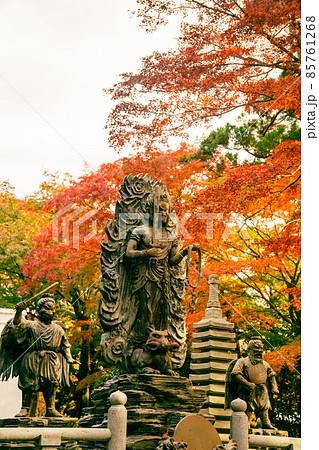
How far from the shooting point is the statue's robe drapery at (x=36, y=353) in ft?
24.8

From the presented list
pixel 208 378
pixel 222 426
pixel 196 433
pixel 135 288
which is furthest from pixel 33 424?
pixel 208 378

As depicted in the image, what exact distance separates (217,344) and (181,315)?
3.53 meters

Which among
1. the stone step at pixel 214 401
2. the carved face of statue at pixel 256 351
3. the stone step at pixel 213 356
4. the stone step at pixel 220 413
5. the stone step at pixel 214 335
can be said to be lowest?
the stone step at pixel 220 413

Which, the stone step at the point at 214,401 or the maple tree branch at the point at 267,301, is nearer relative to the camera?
the stone step at the point at 214,401

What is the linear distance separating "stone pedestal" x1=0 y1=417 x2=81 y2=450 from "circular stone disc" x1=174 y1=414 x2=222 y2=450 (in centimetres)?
129

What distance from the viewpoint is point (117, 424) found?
20.5ft

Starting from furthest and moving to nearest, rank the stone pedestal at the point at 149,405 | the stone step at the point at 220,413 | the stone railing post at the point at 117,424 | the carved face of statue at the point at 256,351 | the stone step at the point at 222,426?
the stone step at the point at 220,413
the stone step at the point at 222,426
the carved face of statue at the point at 256,351
the stone pedestal at the point at 149,405
the stone railing post at the point at 117,424

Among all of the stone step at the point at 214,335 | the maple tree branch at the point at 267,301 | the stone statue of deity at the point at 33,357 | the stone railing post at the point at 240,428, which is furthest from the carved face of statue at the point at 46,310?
the maple tree branch at the point at 267,301

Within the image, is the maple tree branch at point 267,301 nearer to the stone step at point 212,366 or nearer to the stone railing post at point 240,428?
the stone step at point 212,366

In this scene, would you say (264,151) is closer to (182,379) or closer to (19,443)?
(182,379)

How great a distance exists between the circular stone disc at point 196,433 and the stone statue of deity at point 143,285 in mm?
1080

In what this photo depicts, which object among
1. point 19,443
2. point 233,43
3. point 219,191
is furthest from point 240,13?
point 19,443

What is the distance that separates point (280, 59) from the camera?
13.2 metres

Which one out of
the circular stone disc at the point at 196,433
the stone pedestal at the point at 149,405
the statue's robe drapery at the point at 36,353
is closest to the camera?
the circular stone disc at the point at 196,433
